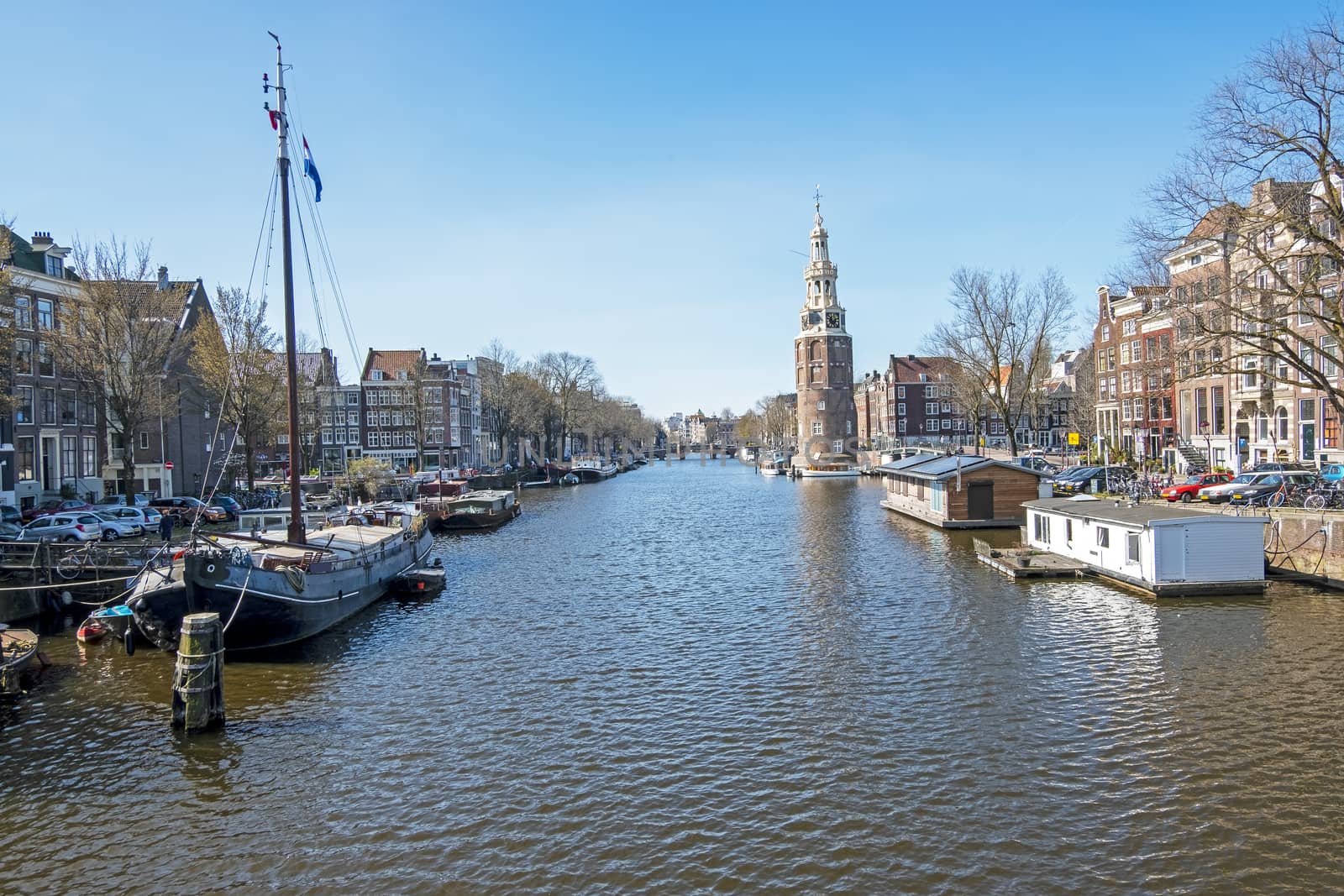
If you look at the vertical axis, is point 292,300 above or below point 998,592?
above

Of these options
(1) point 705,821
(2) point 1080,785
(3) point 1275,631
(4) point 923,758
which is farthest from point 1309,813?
(3) point 1275,631

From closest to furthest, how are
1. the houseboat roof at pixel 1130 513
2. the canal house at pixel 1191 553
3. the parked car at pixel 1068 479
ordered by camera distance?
the canal house at pixel 1191 553 < the houseboat roof at pixel 1130 513 < the parked car at pixel 1068 479

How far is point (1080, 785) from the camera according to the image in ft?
50.2

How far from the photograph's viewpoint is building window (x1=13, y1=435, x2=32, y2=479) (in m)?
52.5

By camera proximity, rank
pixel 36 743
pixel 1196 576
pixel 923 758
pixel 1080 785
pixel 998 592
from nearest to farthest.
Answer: pixel 1080 785 < pixel 923 758 < pixel 36 743 < pixel 1196 576 < pixel 998 592

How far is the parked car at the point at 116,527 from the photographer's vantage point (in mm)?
39844

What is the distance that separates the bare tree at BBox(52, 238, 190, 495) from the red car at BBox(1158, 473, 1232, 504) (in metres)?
54.6

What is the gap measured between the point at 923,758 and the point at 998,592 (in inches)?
659

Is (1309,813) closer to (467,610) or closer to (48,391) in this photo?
(467,610)

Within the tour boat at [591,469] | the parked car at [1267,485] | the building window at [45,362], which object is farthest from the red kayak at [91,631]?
the tour boat at [591,469]

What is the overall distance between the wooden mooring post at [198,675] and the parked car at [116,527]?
82.6 ft

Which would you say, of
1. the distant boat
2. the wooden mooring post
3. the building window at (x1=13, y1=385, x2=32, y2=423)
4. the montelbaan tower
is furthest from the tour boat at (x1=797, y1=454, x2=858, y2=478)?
the wooden mooring post

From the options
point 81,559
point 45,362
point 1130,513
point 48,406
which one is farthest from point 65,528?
point 1130,513

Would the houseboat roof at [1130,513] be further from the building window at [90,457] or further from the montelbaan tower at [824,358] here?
the montelbaan tower at [824,358]
